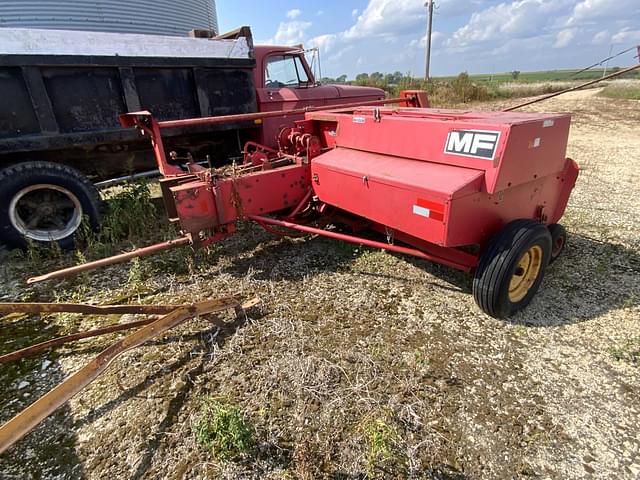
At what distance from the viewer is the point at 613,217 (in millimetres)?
4645

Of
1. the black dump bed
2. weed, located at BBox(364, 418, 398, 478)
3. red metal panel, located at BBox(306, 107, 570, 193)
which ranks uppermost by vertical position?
the black dump bed

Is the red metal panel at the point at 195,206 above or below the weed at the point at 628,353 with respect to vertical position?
above

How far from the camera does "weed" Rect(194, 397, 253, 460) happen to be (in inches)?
72.5

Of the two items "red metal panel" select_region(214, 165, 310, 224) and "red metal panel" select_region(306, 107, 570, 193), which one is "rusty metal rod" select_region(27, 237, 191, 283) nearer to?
"red metal panel" select_region(214, 165, 310, 224)

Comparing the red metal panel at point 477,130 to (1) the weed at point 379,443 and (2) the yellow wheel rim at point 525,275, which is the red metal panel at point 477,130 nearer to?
(2) the yellow wheel rim at point 525,275

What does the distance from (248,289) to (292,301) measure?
0.44 metres

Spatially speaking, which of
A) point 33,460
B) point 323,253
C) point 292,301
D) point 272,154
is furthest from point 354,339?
point 272,154

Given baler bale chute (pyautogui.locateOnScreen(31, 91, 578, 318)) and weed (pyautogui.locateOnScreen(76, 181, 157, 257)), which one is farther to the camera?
weed (pyautogui.locateOnScreen(76, 181, 157, 257))

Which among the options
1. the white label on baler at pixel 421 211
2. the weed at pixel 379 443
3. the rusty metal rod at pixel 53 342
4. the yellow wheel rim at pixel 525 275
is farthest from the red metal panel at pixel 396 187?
the rusty metal rod at pixel 53 342

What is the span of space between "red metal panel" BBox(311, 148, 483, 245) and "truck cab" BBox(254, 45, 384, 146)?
2534 mm

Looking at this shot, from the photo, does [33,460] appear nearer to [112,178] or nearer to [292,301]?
[292,301]

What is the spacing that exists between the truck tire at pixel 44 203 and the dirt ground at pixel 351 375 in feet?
1.33

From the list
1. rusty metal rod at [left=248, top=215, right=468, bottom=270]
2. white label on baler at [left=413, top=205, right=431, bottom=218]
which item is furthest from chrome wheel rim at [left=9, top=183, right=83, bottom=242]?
white label on baler at [left=413, top=205, right=431, bottom=218]

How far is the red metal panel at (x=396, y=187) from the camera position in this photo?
242 centimetres
